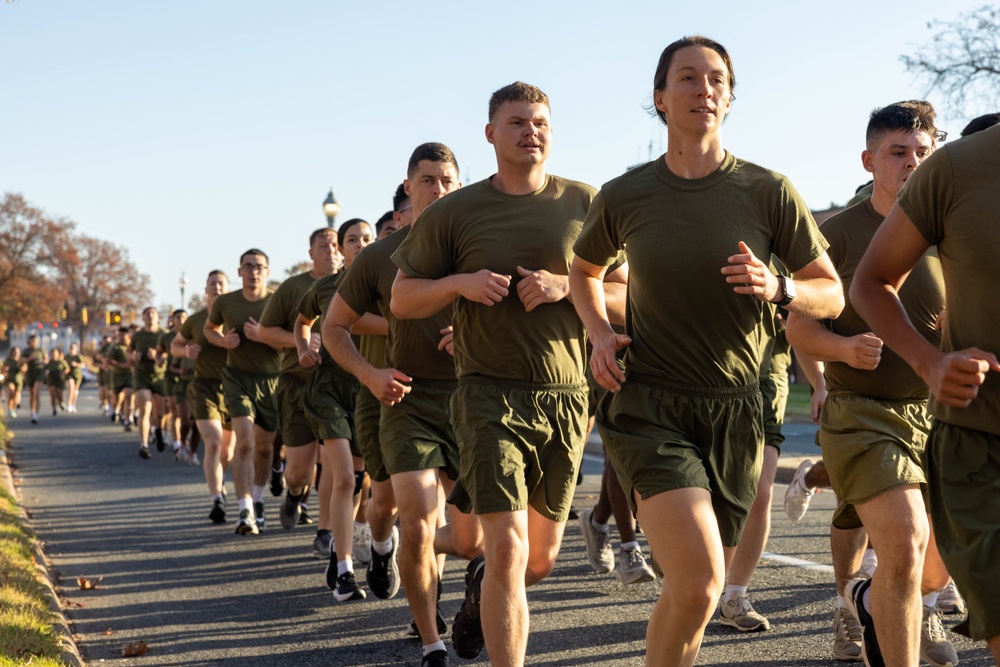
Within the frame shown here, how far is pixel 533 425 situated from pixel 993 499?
2172mm

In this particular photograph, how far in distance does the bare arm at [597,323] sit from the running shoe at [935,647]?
2026 millimetres

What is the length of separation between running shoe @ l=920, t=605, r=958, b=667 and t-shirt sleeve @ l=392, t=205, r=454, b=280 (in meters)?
2.48

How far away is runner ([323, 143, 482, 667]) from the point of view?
595cm

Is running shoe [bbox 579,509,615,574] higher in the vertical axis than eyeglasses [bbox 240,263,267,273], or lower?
lower

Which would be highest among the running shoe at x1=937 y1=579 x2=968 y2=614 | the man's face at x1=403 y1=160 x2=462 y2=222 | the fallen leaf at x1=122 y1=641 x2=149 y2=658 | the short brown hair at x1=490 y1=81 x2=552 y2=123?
the short brown hair at x1=490 y1=81 x2=552 y2=123

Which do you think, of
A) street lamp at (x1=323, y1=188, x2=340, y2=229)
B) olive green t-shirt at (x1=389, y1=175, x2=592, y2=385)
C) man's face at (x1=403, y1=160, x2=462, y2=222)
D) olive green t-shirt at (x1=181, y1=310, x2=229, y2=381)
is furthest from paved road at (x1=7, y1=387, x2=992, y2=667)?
street lamp at (x1=323, y1=188, x2=340, y2=229)

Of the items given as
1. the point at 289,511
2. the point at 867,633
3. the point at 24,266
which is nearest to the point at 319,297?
the point at 289,511

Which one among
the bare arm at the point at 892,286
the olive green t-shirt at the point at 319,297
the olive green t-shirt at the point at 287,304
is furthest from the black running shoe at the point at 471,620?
the olive green t-shirt at the point at 287,304

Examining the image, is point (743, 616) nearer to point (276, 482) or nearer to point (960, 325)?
point (960, 325)

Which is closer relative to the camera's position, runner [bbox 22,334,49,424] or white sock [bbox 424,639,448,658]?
white sock [bbox 424,639,448,658]

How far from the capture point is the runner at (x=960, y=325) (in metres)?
3.23

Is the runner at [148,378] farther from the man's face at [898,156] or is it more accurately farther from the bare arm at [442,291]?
the man's face at [898,156]

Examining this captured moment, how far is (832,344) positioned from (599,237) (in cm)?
97

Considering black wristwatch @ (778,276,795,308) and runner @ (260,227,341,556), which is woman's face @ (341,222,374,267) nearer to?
runner @ (260,227,341,556)
